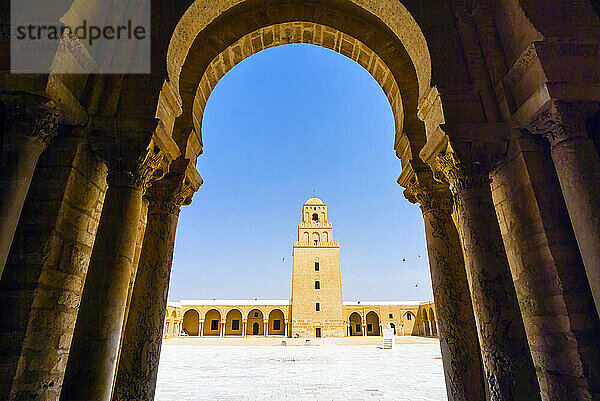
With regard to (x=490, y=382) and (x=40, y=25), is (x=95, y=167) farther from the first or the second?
(x=490, y=382)

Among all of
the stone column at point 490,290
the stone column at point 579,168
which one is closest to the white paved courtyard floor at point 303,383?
the stone column at point 490,290

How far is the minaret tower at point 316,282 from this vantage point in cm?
3947

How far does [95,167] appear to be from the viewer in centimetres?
379

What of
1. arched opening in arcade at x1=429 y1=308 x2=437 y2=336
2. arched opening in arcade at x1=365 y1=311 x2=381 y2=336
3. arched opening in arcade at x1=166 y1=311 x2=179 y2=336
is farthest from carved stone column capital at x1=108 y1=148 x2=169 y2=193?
arched opening in arcade at x1=365 y1=311 x2=381 y2=336

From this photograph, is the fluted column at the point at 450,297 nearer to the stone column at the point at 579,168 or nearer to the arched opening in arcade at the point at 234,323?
the stone column at the point at 579,168

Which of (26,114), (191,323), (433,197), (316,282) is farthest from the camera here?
(191,323)

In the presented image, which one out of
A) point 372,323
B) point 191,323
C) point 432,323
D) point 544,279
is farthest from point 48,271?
point 372,323

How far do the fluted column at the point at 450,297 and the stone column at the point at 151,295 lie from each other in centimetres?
343

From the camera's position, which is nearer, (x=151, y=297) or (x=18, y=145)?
(x=18, y=145)

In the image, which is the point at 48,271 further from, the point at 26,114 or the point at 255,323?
the point at 255,323

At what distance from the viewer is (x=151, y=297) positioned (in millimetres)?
4148

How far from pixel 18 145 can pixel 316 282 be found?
40221mm

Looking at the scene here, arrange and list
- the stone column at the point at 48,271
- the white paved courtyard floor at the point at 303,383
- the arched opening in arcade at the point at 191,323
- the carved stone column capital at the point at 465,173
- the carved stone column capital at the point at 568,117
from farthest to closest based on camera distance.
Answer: the arched opening in arcade at the point at 191,323
the white paved courtyard floor at the point at 303,383
the carved stone column capital at the point at 465,173
the carved stone column capital at the point at 568,117
the stone column at the point at 48,271

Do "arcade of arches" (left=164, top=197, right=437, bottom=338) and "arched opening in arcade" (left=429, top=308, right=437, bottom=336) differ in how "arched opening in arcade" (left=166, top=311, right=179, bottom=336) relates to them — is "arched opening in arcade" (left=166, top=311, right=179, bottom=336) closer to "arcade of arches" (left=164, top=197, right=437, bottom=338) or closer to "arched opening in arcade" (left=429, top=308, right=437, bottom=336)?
Result: "arcade of arches" (left=164, top=197, right=437, bottom=338)
